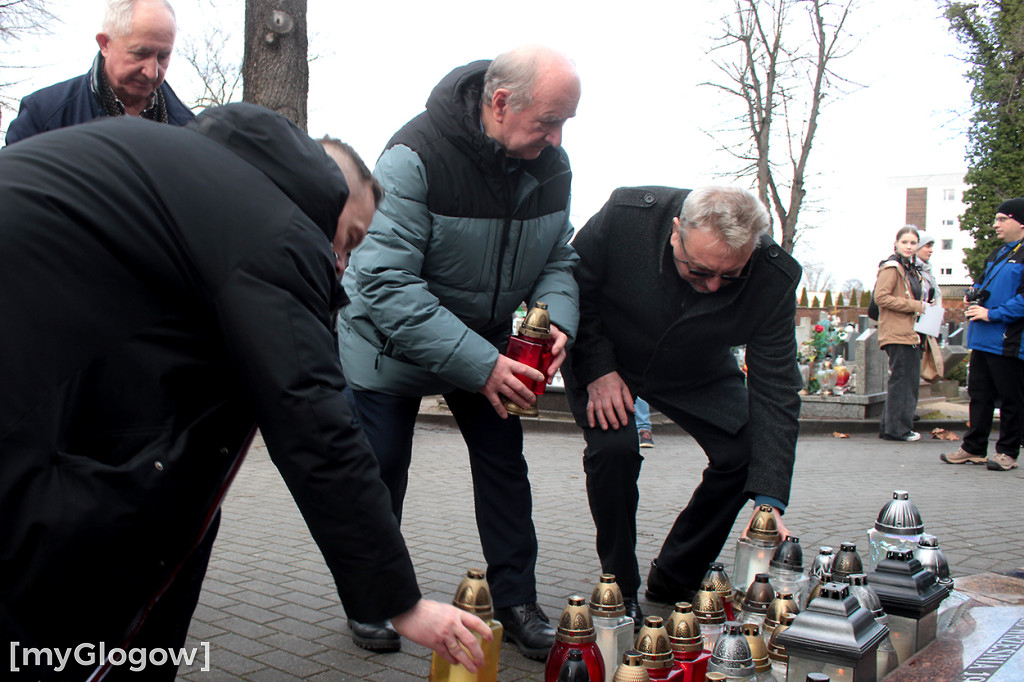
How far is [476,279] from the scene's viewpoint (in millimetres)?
3400

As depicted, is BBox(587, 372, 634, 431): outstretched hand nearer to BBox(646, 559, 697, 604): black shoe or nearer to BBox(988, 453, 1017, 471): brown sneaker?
BBox(646, 559, 697, 604): black shoe

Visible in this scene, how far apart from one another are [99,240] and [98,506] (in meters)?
0.48

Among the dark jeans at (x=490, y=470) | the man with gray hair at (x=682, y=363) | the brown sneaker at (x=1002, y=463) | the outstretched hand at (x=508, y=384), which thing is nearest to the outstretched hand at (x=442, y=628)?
the outstretched hand at (x=508, y=384)

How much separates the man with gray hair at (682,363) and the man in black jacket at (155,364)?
6.01ft


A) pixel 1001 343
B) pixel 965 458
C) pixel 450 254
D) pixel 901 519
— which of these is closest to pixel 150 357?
pixel 450 254

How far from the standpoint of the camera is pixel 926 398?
13.8 m

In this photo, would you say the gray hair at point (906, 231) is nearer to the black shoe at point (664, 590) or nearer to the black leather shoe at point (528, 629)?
the black shoe at point (664, 590)

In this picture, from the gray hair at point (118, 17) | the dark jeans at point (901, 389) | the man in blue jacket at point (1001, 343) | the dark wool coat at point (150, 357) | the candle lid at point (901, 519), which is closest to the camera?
the dark wool coat at point (150, 357)

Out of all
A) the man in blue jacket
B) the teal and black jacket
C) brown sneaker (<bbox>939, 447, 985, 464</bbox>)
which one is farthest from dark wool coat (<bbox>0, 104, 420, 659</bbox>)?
brown sneaker (<bbox>939, 447, 985, 464</bbox>)

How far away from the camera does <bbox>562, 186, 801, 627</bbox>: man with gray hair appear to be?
3557 mm

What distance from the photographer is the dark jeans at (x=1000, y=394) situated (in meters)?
7.97

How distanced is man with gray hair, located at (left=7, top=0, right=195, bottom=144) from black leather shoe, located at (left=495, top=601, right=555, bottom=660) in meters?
2.32

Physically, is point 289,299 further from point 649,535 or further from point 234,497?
point 234,497

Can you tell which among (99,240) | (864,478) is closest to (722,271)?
(99,240)
